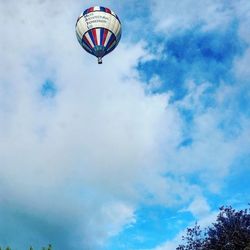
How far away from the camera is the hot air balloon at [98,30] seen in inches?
1443

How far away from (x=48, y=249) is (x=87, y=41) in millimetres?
20630

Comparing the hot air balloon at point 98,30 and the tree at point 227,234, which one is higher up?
the hot air balloon at point 98,30

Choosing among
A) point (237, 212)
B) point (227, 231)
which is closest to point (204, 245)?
point (227, 231)

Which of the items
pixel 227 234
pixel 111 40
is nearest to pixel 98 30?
pixel 111 40

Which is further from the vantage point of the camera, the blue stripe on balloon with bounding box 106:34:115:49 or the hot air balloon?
the blue stripe on balloon with bounding box 106:34:115:49

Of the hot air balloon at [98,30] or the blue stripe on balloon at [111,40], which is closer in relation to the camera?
the hot air balloon at [98,30]

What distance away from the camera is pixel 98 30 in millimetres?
36562

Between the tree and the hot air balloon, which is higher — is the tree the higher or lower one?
the lower one

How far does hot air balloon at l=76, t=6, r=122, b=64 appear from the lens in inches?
1443

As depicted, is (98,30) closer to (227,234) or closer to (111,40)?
(111,40)

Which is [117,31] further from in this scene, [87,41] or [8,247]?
[8,247]

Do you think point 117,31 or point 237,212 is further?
point 237,212

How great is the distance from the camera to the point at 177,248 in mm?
46062

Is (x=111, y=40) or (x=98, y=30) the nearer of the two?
(x=98, y=30)
